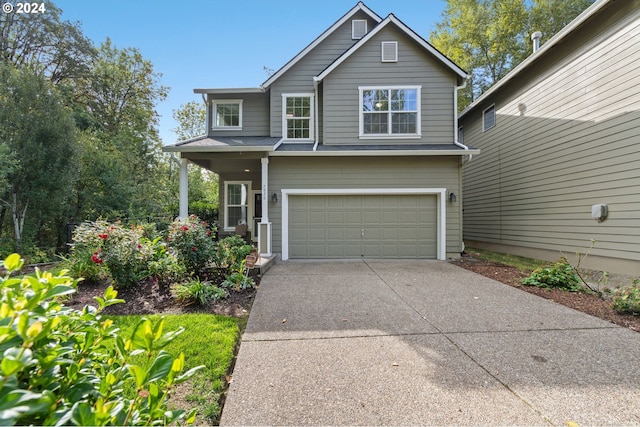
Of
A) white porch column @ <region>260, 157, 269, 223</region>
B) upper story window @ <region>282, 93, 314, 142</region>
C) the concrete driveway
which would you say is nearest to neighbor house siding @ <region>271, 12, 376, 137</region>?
upper story window @ <region>282, 93, 314, 142</region>

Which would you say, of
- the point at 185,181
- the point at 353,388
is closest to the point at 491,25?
the point at 185,181

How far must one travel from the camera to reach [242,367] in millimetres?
2838

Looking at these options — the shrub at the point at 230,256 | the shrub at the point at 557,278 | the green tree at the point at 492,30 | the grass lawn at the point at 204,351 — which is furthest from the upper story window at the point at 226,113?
the green tree at the point at 492,30

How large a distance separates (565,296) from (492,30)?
59.0 feet

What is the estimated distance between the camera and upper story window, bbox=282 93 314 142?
10.1 metres

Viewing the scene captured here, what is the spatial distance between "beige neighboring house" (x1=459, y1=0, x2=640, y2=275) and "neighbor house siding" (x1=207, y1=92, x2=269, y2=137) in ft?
29.1

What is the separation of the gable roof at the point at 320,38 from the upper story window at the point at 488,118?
5856 millimetres

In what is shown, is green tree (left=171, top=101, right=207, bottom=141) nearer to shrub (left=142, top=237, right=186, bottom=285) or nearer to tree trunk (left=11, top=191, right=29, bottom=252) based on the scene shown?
tree trunk (left=11, top=191, right=29, bottom=252)

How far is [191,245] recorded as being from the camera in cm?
528

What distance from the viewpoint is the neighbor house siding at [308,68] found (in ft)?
33.0

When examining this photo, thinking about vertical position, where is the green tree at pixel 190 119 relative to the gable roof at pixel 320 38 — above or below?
above

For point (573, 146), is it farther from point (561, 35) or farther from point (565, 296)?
A: point (565, 296)

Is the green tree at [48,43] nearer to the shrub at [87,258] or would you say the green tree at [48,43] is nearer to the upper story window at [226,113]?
the upper story window at [226,113]

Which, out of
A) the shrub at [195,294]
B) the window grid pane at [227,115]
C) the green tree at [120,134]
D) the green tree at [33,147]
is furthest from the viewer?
the green tree at [120,134]
